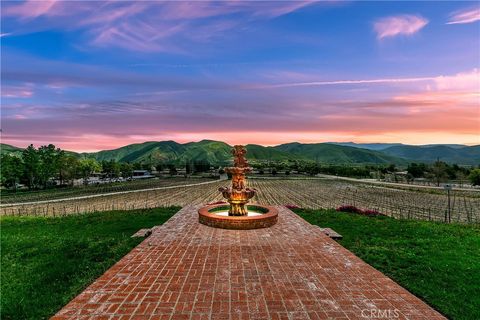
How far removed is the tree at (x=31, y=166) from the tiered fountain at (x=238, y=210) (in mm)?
60742

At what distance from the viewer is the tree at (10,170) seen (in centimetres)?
5362

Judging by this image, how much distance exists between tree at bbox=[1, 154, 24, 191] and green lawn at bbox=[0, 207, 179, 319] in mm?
48957

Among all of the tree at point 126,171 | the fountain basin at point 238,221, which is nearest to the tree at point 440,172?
the fountain basin at point 238,221

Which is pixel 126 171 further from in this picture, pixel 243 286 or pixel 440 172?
pixel 243 286

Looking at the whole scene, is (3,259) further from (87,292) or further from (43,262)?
(87,292)

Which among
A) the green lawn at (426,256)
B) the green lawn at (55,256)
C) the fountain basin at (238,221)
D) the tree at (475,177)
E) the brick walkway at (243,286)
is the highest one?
the fountain basin at (238,221)

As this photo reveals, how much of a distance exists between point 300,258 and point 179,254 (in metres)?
3.01

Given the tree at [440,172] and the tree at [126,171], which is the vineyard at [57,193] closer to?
the tree at [126,171]

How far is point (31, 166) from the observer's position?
57.5m

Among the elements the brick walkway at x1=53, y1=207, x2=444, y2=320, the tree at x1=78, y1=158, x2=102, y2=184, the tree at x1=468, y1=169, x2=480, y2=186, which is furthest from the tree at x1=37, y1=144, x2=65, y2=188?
the tree at x1=468, y1=169, x2=480, y2=186

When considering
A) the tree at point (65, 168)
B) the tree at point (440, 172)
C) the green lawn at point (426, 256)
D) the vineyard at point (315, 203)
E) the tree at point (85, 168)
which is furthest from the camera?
the tree at point (85, 168)

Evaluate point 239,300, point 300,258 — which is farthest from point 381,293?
point 239,300

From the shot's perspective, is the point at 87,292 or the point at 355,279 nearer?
the point at 87,292

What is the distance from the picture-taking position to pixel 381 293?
202 inches
